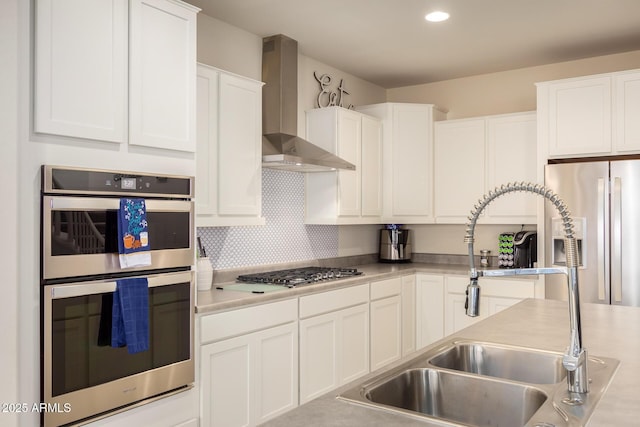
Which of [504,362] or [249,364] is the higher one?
[504,362]

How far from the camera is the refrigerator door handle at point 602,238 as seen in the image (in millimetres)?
3621

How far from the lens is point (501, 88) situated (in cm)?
482

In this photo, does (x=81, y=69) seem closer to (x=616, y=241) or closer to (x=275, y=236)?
(x=275, y=236)

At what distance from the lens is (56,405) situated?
79.2 inches

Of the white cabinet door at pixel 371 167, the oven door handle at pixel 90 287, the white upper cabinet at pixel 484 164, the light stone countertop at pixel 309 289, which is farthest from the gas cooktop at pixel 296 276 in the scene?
the white upper cabinet at pixel 484 164

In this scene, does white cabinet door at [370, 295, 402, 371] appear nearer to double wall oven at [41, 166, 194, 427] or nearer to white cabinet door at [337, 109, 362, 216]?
white cabinet door at [337, 109, 362, 216]

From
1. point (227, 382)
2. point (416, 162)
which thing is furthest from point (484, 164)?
point (227, 382)

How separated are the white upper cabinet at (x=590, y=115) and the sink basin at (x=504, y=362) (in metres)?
2.65

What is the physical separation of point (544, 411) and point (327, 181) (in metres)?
3.12

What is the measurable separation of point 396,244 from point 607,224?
6.16ft

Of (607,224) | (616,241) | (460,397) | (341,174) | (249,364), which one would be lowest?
(249,364)

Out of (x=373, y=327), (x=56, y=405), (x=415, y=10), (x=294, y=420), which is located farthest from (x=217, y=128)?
(x=294, y=420)

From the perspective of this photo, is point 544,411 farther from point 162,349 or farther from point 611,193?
point 611,193

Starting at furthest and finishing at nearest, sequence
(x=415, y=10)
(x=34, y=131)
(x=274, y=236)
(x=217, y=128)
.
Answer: (x=274, y=236), (x=415, y=10), (x=217, y=128), (x=34, y=131)
